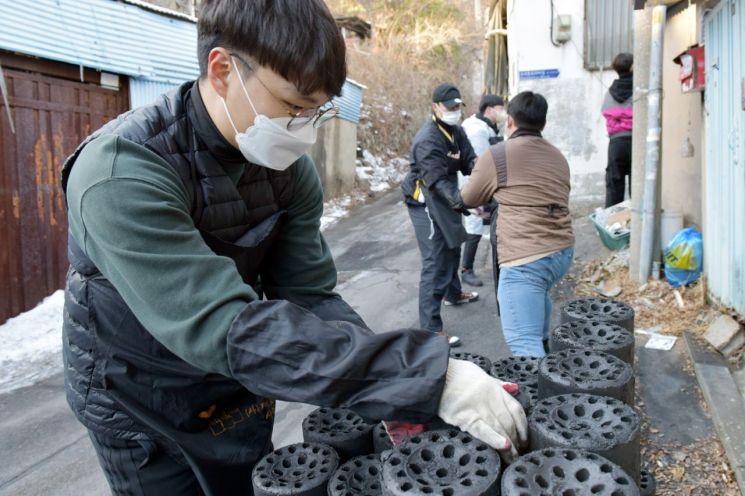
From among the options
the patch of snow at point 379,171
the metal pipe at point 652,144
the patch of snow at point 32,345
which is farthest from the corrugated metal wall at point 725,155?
the patch of snow at point 379,171

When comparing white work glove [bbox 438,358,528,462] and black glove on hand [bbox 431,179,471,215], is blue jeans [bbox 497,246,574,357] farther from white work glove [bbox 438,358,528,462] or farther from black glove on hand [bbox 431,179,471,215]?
white work glove [bbox 438,358,528,462]

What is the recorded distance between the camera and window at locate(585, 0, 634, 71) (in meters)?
8.78

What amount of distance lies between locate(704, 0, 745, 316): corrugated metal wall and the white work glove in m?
3.70

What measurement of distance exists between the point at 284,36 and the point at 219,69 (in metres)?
0.21

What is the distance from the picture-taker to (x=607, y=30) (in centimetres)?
881

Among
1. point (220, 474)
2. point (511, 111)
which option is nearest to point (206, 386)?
point (220, 474)

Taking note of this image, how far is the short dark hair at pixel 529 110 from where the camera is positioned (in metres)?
3.77

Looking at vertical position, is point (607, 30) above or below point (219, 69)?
above

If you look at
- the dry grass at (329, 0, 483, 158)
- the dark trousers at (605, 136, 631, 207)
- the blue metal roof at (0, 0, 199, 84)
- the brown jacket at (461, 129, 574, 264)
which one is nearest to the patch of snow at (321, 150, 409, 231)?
the dry grass at (329, 0, 483, 158)

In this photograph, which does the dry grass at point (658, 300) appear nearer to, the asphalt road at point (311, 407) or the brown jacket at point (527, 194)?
the asphalt road at point (311, 407)

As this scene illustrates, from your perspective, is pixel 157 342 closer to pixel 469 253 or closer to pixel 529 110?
pixel 529 110

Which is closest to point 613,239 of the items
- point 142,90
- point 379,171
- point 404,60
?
point 142,90

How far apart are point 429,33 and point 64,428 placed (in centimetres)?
2034

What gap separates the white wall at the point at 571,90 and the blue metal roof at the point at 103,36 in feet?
16.2
